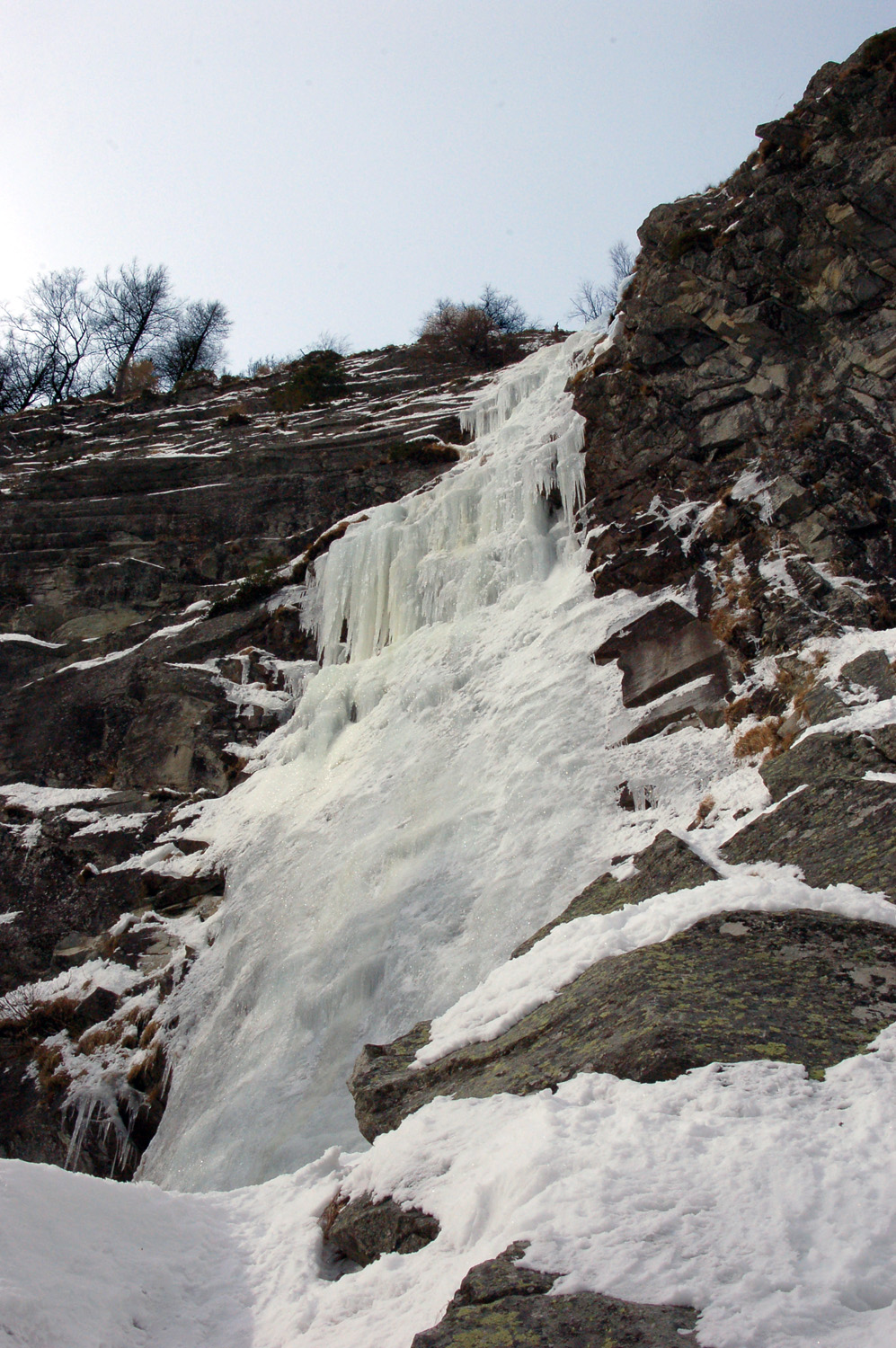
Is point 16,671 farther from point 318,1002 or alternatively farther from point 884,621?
point 884,621

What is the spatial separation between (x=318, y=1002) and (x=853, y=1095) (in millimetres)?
6597

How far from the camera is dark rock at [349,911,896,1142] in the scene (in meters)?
4.10

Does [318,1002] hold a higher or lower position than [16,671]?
lower

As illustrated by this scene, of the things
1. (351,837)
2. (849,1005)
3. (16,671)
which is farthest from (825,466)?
(16,671)

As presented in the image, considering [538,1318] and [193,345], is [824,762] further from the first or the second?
[193,345]

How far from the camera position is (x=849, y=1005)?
14.5ft

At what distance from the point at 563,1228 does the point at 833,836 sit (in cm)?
387

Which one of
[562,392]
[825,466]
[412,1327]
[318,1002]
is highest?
[562,392]

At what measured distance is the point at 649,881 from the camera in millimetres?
6707

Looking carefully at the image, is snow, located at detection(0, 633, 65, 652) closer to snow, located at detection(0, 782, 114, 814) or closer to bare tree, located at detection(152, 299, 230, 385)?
snow, located at detection(0, 782, 114, 814)

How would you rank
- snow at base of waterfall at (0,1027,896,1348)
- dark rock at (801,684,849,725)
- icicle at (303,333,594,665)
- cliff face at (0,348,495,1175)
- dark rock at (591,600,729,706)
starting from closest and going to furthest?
snow at base of waterfall at (0,1027,896,1348) < dark rock at (801,684,849,725) < dark rock at (591,600,729,706) < cliff face at (0,348,495,1175) < icicle at (303,333,594,665)

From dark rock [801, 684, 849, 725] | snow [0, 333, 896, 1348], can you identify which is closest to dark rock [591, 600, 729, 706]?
snow [0, 333, 896, 1348]

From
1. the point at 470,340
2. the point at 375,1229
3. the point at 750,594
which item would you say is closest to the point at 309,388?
the point at 470,340

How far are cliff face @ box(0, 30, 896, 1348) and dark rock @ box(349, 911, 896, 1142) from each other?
3cm
